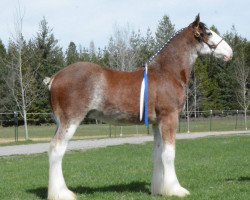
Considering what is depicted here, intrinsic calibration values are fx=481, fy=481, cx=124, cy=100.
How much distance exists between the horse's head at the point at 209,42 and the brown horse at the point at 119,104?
512mm

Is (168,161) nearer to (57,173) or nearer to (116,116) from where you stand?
(116,116)

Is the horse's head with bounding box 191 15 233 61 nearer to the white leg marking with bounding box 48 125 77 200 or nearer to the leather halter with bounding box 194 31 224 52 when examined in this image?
the leather halter with bounding box 194 31 224 52

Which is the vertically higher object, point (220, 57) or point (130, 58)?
point (130, 58)

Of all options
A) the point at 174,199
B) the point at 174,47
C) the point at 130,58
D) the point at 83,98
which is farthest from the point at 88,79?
the point at 130,58

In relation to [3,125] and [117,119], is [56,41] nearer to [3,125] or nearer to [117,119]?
[3,125]

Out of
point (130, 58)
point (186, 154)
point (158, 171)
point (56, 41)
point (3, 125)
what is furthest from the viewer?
point (56, 41)

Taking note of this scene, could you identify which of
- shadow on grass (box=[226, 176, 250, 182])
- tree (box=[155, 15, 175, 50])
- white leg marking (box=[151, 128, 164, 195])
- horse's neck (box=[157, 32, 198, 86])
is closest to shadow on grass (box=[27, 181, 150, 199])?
white leg marking (box=[151, 128, 164, 195])

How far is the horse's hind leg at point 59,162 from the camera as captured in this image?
7.91 m

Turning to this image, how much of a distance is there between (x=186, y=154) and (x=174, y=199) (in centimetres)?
988

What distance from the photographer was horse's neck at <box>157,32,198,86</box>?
340 inches

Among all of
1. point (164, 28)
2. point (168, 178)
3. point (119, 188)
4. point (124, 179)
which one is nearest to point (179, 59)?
point (168, 178)

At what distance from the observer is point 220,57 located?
29.1ft

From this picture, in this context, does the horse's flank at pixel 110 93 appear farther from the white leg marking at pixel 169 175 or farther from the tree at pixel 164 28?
the tree at pixel 164 28

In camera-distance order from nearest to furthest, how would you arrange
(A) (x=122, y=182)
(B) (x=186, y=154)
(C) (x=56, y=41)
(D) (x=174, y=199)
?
1. (D) (x=174, y=199)
2. (A) (x=122, y=182)
3. (B) (x=186, y=154)
4. (C) (x=56, y=41)
